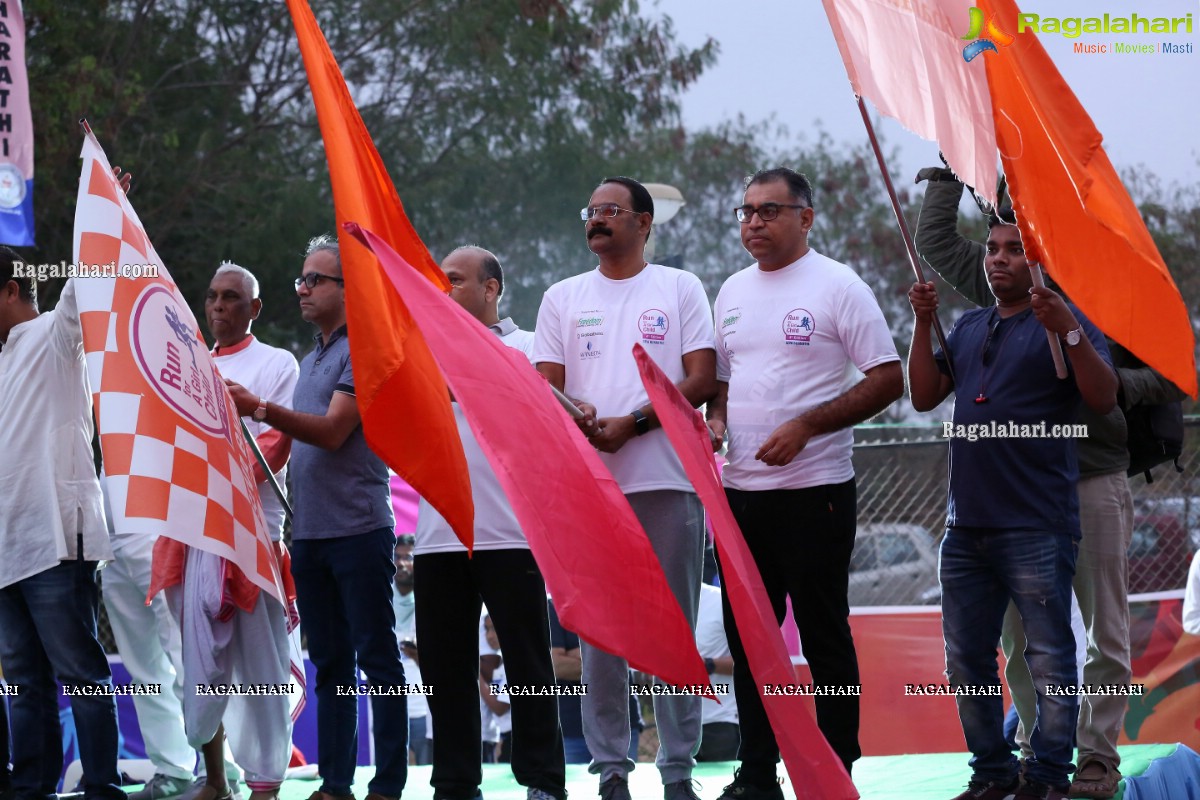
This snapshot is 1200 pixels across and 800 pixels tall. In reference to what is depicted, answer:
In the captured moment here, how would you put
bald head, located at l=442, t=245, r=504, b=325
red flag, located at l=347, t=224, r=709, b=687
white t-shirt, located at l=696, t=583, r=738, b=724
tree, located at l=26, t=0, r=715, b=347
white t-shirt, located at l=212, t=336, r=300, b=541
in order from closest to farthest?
red flag, located at l=347, t=224, r=709, b=687, bald head, located at l=442, t=245, r=504, b=325, white t-shirt, located at l=212, t=336, r=300, b=541, white t-shirt, located at l=696, t=583, r=738, b=724, tree, located at l=26, t=0, r=715, b=347

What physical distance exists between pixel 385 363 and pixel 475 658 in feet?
4.07

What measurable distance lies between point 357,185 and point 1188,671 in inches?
212

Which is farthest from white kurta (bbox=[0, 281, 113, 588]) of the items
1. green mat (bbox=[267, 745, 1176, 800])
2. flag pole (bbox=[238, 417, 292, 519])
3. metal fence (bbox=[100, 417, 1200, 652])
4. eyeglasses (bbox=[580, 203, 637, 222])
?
metal fence (bbox=[100, 417, 1200, 652])

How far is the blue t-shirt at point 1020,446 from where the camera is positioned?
182 inches

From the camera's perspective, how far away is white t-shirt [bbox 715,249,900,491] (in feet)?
15.8

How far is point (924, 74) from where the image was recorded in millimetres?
4445

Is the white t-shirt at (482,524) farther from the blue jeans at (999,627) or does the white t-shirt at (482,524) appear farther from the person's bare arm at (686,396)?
the blue jeans at (999,627)

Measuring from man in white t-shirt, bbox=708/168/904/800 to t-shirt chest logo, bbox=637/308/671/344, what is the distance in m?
0.21

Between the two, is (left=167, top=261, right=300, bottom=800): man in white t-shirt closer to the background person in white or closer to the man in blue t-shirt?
the background person in white

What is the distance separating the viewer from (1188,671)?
7.46 metres

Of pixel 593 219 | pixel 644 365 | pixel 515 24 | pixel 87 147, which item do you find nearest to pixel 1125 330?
pixel 644 365

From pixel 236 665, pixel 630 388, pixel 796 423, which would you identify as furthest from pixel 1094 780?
pixel 236 665

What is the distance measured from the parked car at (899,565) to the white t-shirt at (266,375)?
15.2ft

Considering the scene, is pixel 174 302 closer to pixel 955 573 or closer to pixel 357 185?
pixel 357 185
